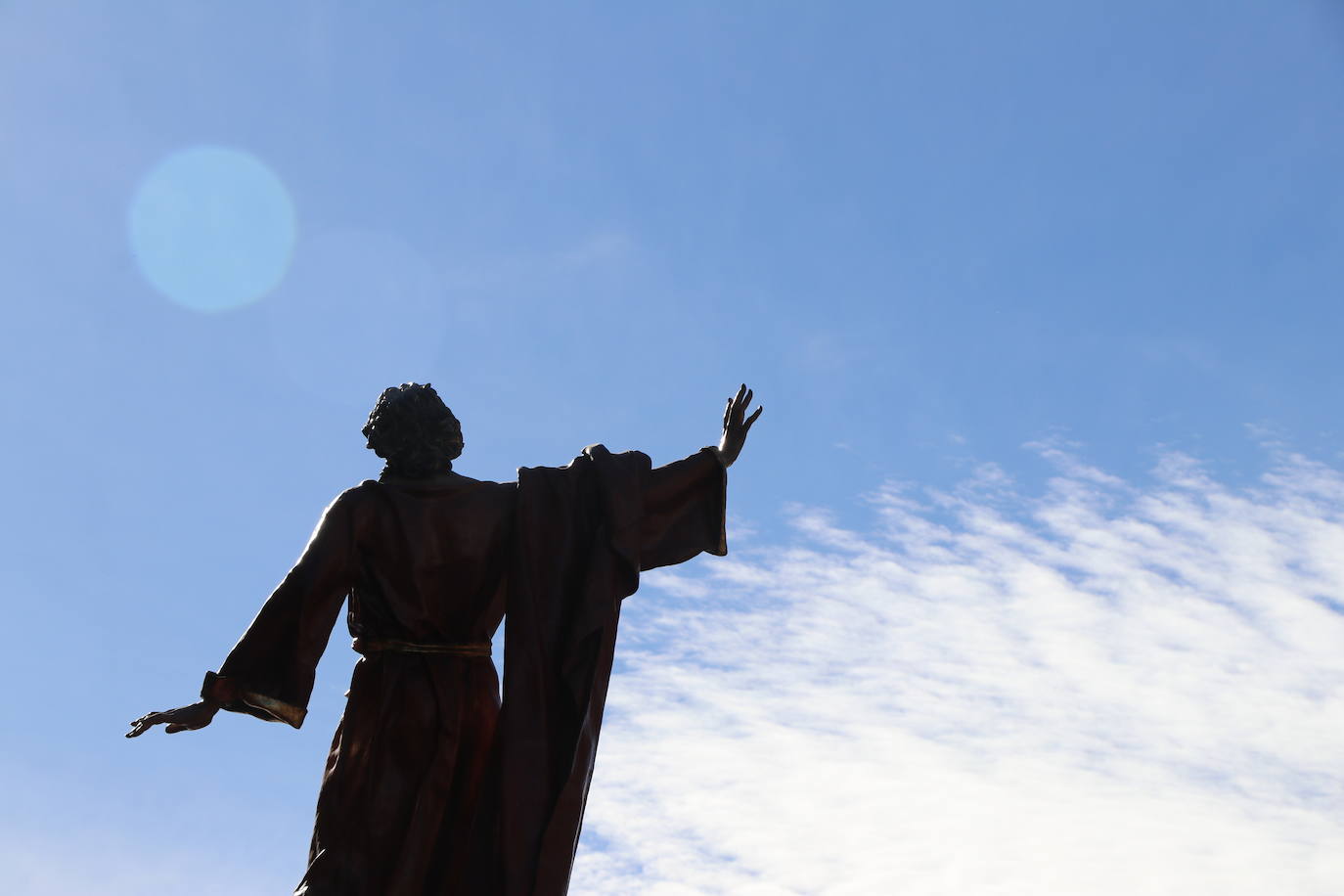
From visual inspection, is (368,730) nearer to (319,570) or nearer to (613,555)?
(319,570)

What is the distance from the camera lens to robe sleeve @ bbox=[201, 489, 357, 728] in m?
7.54

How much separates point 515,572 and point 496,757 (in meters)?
1.04

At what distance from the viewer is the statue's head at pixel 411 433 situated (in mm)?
8242

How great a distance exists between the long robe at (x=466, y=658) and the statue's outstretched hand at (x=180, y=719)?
0.08 meters

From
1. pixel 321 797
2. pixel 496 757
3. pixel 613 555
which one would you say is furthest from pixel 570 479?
pixel 321 797

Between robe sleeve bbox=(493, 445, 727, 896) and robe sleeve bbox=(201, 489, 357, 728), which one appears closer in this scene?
robe sleeve bbox=(493, 445, 727, 896)

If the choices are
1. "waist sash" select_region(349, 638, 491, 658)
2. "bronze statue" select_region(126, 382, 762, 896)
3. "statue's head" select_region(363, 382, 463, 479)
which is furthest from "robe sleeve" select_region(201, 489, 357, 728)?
"statue's head" select_region(363, 382, 463, 479)

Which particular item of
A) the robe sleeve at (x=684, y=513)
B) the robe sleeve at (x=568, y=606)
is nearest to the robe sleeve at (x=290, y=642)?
the robe sleeve at (x=568, y=606)

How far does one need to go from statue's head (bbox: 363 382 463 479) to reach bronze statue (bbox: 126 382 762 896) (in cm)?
1

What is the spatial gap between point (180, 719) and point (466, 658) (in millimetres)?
1543

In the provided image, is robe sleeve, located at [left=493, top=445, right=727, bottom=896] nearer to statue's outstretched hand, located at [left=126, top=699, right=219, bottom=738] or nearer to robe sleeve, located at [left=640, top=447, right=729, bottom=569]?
robe sleeve, located at [left=640, top=447, right=729, bottom=569]

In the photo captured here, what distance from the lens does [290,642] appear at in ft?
25.1

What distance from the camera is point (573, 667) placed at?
25.3 feet

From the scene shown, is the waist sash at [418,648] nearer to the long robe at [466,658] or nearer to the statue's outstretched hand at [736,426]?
the long robe at [466,658]
